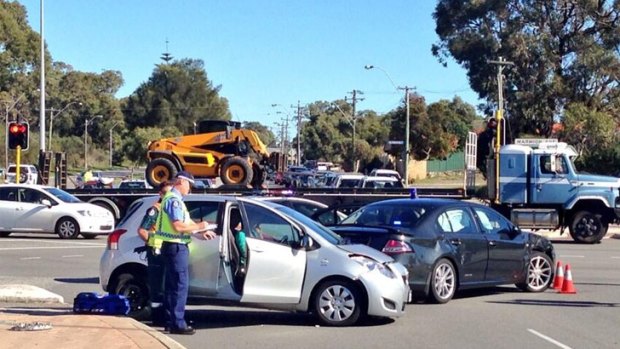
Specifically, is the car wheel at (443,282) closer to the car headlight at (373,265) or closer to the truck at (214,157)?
the car headlight at (373,265)

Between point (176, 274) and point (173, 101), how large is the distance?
88.2 metres

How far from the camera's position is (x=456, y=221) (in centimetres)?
1445

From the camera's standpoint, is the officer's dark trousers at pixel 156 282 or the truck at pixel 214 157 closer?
the officer's dark trousers at pixel 156 282

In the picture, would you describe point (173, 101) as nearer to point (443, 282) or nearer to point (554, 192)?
point (554, 192)

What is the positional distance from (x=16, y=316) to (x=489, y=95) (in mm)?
45910

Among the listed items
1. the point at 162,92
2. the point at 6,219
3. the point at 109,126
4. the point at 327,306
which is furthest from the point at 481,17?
the point at 109,126

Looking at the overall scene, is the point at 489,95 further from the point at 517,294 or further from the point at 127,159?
the point at 127,159

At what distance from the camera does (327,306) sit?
38.2 feet

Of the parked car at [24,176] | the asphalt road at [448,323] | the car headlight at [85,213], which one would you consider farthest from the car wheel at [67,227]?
the parked car at [24,176]

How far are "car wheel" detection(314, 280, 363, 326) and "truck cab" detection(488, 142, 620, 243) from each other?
56.0 ft

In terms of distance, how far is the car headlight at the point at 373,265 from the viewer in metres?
11.6

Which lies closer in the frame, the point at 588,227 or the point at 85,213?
the point at 85,213

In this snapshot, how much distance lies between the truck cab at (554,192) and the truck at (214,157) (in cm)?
1126

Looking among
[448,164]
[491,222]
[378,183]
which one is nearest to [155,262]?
[491,222]
